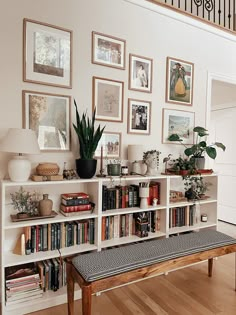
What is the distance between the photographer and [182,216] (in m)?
2.74

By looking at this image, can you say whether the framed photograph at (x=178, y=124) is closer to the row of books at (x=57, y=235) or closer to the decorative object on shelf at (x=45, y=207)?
the row of books at (x=57, y=235)

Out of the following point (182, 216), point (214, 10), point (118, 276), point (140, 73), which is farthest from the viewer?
point (214, 10)

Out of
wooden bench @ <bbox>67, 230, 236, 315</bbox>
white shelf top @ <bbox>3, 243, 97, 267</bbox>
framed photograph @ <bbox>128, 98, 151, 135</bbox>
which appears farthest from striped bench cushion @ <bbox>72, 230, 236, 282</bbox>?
framed photograph @ <bbox>128, 98, 151, 135</bbox>

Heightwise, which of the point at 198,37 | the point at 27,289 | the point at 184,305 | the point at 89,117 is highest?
the point at 198,37

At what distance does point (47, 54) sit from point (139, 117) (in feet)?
3.56

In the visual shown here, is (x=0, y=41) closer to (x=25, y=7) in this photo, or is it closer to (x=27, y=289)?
(x=25, y=7)

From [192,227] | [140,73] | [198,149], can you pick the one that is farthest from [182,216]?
[140,73]

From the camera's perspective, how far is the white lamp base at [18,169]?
1.82 meters

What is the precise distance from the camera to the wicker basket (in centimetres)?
196

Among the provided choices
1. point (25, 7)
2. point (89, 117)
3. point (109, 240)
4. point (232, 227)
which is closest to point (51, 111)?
point (89, 117)

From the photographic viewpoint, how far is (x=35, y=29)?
2.05 meters

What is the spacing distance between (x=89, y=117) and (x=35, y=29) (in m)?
0.87

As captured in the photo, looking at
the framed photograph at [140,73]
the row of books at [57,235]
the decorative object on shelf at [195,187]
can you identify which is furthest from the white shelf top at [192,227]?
the framed photograph at [140,73]

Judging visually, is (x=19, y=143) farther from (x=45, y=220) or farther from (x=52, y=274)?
(x=52, y=274)
